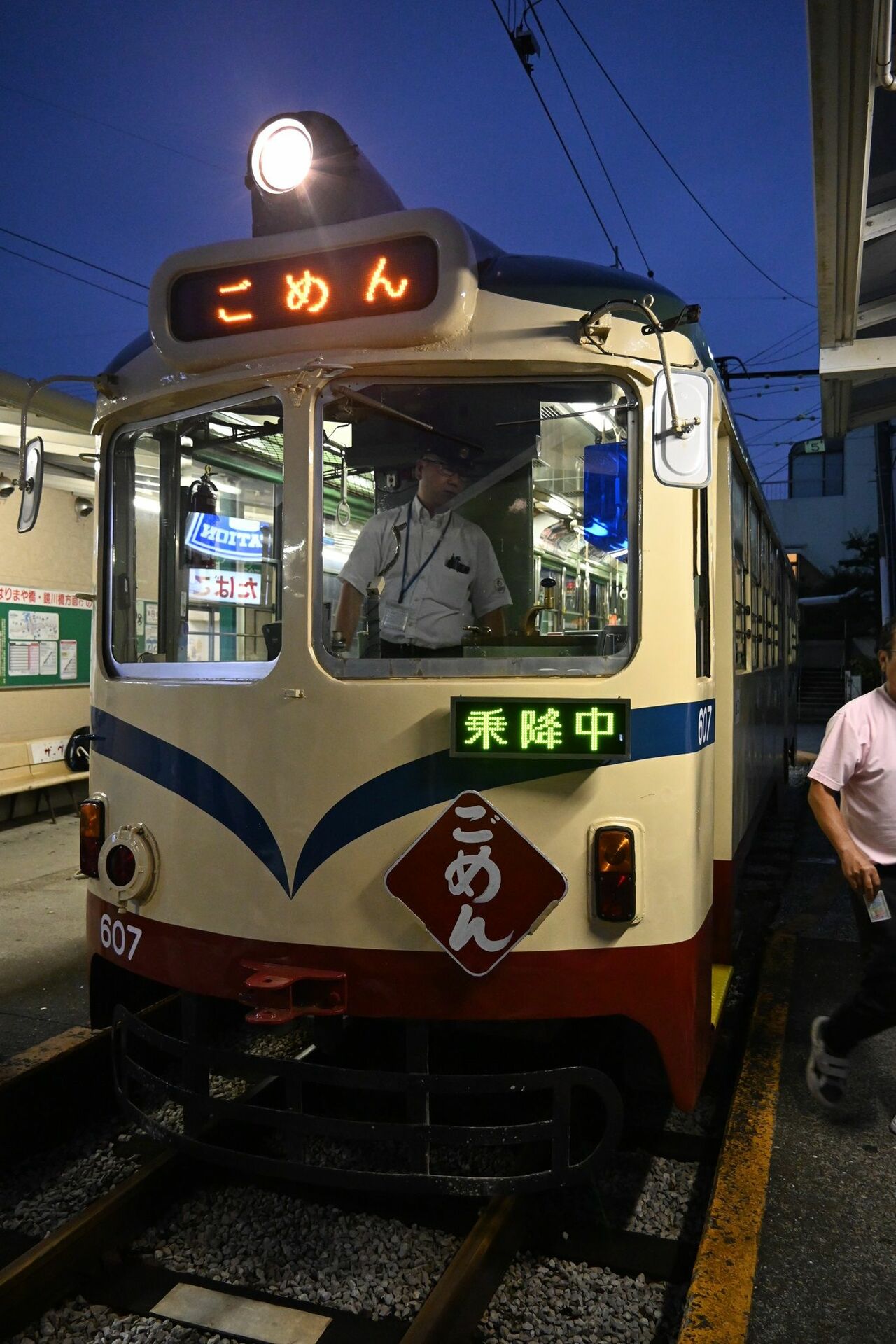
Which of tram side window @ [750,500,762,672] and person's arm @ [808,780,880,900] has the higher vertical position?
tram side window @ [750,500,762,672]

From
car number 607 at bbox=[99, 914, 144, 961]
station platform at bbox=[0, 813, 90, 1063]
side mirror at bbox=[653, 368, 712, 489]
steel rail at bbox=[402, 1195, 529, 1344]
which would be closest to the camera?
steel rail at bbox=[402, 1195, 529, 1344]

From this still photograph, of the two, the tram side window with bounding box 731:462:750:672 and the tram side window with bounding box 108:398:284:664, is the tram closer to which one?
the tram side window with bounding box 108:398:284:664

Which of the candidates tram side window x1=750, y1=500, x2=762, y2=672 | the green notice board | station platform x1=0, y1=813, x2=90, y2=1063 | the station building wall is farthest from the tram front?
the green notice board

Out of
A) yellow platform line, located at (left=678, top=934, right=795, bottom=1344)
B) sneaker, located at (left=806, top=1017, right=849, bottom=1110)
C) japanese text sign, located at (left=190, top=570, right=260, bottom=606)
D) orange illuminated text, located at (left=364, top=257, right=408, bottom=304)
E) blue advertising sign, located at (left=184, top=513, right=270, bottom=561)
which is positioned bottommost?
yellow platform line, located at (left=678, top=934, right=795, bottom=1344)

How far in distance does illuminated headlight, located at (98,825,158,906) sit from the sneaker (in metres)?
2.34

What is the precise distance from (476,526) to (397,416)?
0.42 m

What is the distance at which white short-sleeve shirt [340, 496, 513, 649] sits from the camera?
3.01m

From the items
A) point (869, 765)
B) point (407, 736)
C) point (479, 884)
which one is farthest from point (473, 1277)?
point (869, 765)

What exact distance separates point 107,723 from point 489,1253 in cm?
197

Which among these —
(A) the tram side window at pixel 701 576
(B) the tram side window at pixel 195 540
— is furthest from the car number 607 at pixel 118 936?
(A) the tram side window at pixel 701 576

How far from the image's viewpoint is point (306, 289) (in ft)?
9.30

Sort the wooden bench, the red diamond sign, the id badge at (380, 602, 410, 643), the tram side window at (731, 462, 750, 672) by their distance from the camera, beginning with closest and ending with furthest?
the red diamond sign
the id badge at (380, 602, 410, 643)
the tram side window at (731, 462, 750, 672)
the wooden bench

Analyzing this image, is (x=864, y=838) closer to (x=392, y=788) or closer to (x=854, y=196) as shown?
(x=392, y=788)

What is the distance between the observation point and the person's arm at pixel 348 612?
2906 mm
